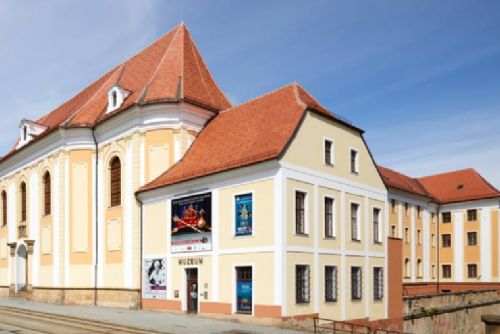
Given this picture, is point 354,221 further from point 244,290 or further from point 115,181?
point 115,181

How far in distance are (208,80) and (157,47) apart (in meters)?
5.59

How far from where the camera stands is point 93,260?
118 feet

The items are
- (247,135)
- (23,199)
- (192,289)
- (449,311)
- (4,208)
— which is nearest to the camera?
(247,135)

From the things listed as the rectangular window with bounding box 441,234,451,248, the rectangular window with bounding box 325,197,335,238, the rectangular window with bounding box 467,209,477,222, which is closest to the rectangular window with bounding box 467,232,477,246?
the rectangular window with bounding box 467,209,477,222

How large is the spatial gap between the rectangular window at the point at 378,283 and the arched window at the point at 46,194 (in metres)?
23.7

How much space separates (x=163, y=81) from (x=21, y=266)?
64.9ft

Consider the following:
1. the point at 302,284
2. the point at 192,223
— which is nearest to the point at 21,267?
the point at 192,223

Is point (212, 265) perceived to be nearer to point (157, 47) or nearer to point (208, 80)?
point (208, 80)

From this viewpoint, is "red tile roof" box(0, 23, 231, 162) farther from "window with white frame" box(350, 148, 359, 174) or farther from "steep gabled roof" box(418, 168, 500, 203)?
"steep gabled roof" box(418, 168, 500, 203)

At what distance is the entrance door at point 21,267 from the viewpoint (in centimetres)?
4306

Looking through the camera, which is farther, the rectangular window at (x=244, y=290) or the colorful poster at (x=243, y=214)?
the colorful poster at (x=243, y=214)

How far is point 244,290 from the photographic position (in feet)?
83.1

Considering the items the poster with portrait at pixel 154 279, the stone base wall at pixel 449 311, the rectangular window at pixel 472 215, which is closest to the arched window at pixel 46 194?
the poster with portrait at pixel 154 279

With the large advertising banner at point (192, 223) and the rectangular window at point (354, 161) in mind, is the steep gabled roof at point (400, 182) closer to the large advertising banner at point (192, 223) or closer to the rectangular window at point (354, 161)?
the rectangular window at point (354, 161)
